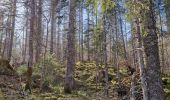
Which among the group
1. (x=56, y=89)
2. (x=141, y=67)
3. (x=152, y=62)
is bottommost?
(x=56, y=89)

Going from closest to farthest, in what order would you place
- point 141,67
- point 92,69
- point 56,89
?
point 141,67 → point 56,89 → point 92,69

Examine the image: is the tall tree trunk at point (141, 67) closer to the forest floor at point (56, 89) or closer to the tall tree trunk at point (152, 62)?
the tall tree trunk at point (152, 62)

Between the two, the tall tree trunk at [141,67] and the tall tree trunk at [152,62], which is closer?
the tall tree trunk at [141,67]

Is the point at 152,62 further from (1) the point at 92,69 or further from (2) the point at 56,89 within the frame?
(1) the point at 92,69

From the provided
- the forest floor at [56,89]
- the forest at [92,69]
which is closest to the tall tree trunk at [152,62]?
the forest at [92,69]

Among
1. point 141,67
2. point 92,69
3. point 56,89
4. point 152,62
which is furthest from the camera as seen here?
point 92,69

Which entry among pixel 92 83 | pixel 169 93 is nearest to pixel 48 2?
pixel 92 83

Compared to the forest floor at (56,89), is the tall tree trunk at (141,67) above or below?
above

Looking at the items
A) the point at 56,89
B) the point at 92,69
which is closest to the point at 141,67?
the point at 56,89

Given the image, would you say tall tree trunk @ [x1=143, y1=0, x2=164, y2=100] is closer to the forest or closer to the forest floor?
the forest

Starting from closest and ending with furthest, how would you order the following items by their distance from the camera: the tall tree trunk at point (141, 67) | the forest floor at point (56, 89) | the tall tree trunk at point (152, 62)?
the tall tree trunk at point (141, 67) < the tall tree trunk at point (152, 62) < the forest floor at point (56, 89)

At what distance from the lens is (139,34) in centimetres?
793

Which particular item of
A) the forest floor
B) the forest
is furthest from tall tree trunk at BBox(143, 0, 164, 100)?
the forest floor

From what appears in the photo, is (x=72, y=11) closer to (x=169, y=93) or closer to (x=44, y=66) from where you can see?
(x=44, y=66)
